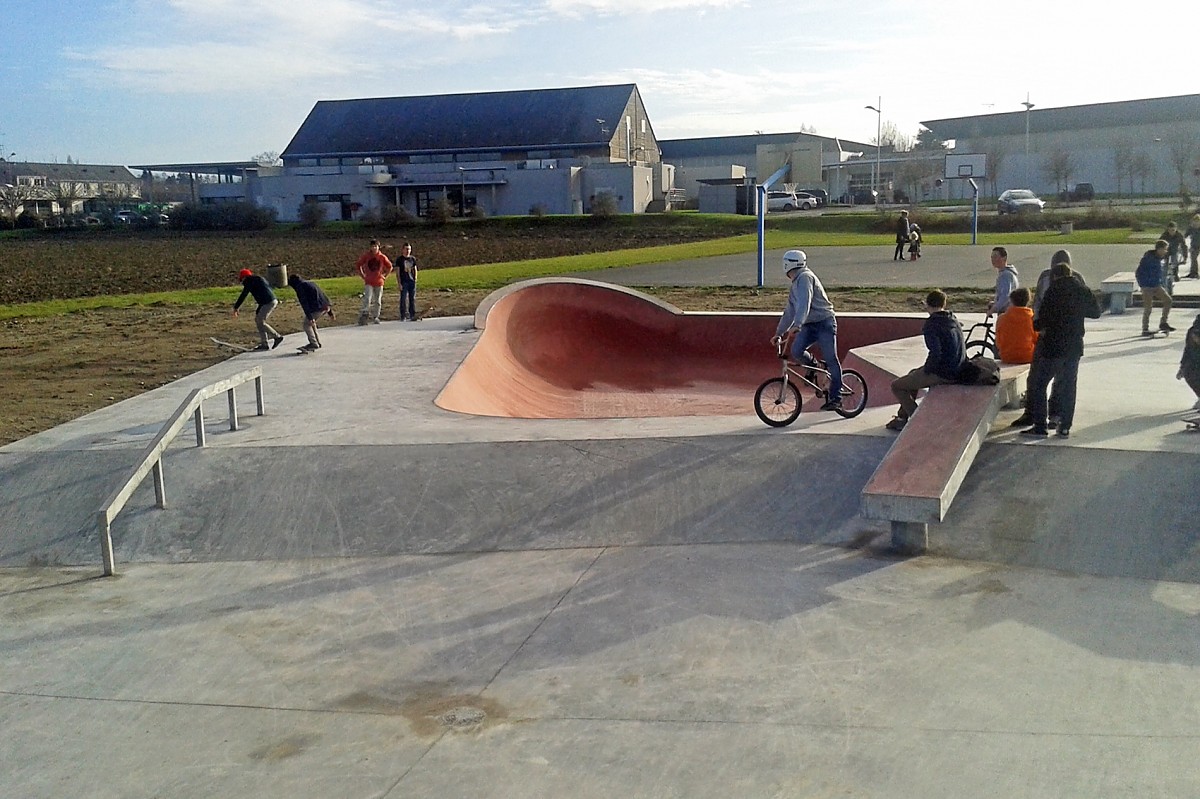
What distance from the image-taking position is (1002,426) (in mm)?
8797

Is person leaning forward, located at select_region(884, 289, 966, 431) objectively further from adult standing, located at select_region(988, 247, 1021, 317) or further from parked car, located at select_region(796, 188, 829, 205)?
parked car, located at select_region(796, 188, 829, 205)

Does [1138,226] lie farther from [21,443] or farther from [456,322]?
[21,443]

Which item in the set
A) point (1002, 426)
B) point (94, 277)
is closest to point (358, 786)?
point (1002, 426)

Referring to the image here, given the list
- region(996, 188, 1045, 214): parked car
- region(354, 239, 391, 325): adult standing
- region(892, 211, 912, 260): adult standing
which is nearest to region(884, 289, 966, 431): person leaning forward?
region(354, 239, 391, 325): adult standing

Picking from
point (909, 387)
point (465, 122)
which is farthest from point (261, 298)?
point (465, 122)

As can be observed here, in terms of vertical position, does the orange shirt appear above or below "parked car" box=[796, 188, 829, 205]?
below

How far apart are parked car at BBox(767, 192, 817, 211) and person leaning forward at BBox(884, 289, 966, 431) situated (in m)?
61.9

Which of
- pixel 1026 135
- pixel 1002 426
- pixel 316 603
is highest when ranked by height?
pixel 1026 135

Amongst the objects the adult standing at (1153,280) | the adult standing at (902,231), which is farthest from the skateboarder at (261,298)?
the adult standing at (902,231)

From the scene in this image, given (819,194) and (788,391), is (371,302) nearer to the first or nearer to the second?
(788,391)

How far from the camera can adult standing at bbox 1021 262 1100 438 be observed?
820 cm

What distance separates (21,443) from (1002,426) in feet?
28.8

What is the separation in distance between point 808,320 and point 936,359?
1.24m

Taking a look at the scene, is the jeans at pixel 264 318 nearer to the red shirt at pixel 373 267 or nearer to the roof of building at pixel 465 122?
the red shirt at pixel 373 267
